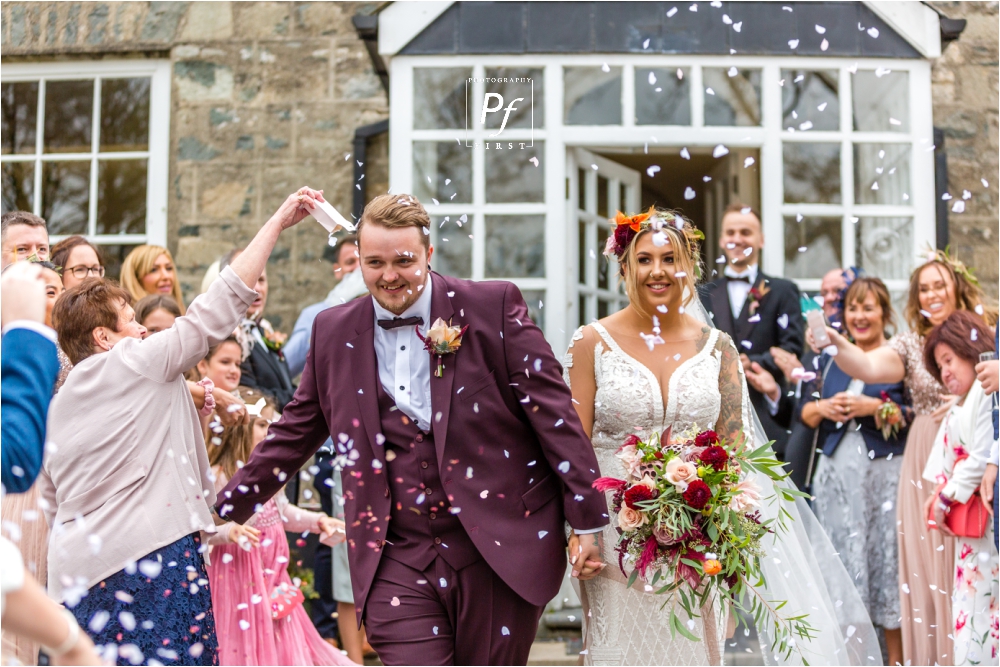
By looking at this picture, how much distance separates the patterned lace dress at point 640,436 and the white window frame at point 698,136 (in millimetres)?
2788

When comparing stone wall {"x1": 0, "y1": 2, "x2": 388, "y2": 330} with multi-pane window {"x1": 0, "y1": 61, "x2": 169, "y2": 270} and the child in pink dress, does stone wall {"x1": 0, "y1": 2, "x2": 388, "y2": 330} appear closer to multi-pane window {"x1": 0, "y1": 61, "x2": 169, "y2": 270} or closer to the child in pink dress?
multi-pane window {"x1": 0, "y1": 61, "x2": 169, "y2": 270}

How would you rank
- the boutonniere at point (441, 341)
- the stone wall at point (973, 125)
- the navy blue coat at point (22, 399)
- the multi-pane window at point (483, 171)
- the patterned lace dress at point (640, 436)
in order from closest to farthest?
the navy blue coat at point (22, 399) < the boutonniere at point (441, 341) < the patterned lace dress at point (640, 436) < the multi-pane window at point (483, 171) < the stone wall at point (973, 125)

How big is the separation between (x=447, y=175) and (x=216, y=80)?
223 centimetres

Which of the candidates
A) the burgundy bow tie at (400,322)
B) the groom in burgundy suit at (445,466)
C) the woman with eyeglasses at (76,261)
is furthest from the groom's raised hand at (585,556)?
the woman with eyeglasses at (76,261)

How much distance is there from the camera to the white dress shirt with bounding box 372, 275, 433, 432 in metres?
3.88

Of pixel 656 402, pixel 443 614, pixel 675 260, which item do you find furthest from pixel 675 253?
pixel 443 614

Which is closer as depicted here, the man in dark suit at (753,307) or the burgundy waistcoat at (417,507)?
the burgundy waistcoat at (417,507)

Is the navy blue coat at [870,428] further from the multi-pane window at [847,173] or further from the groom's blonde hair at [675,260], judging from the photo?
the groom's blonde hair at [675,260]

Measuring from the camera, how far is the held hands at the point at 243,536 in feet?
14.9

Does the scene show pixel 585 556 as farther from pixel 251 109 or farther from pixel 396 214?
pixel 251 109

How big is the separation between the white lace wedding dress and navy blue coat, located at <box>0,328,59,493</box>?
7.54 ft

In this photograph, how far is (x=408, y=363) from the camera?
12.9ft

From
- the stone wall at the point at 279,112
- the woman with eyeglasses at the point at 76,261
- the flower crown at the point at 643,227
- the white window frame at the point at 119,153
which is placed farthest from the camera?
the white window frame at the point at 119,153

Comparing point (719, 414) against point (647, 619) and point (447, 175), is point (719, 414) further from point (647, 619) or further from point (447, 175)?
point (447, 175)
